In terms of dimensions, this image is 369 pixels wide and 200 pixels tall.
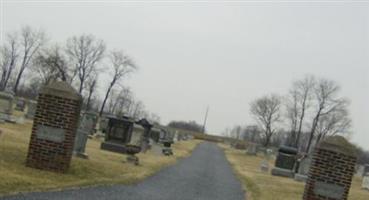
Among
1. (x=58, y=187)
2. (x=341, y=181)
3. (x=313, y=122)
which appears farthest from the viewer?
(x=313, y=122)

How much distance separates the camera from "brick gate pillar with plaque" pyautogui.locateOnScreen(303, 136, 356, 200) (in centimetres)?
1390

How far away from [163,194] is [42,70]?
240ft

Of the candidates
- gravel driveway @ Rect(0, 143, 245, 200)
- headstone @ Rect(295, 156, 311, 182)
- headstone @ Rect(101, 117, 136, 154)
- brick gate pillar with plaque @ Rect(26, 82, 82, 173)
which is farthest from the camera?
headstone @ Rect(295, 156, 311, 182)

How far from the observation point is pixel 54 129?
15.0 meters

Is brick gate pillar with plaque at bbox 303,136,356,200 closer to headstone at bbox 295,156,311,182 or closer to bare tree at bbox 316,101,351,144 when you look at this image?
headstone at bbox 295,156,311,182

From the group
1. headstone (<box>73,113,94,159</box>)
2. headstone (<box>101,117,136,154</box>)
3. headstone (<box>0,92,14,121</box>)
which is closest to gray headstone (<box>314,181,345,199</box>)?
headstone (<box>73,113,94,159</box>)

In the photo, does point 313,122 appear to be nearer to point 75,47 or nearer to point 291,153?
point 75,47

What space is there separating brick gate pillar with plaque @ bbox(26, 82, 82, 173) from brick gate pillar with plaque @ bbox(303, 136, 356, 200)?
19.0ft

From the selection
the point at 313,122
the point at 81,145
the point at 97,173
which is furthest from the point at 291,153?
the point at 313,122

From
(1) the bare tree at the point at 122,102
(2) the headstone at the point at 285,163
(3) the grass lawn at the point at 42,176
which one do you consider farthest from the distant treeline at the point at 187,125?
(3) the grass lawn at the point at 42,176

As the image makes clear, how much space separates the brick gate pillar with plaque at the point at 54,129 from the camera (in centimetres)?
1477

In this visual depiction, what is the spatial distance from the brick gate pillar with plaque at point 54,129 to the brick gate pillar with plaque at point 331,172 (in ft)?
19.0

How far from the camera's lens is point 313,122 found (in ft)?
268

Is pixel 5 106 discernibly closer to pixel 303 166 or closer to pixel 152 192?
pixel 303 166
